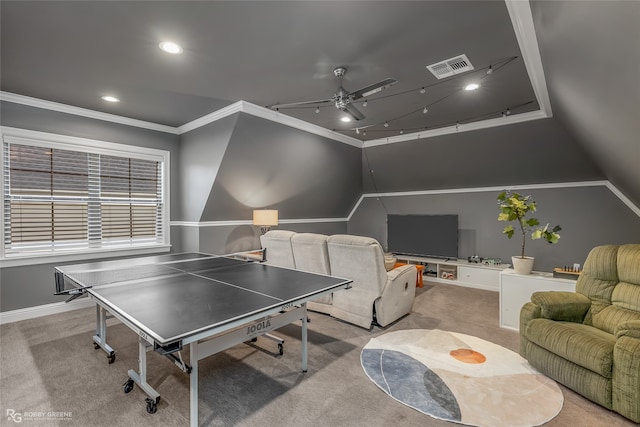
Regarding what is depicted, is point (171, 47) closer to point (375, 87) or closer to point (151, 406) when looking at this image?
point (375, 87)

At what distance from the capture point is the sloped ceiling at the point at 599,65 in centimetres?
146

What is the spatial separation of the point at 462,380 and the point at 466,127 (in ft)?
13.5

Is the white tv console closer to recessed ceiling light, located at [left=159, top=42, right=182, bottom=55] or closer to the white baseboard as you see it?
recessed ceiling light, located at [left=159, top=42, right=182, bottom=55]

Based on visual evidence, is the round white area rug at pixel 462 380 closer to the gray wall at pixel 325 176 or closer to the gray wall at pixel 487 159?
the gray wall at pixel 325 176

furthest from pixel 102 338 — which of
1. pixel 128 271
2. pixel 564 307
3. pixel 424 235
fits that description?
pixel 424 235

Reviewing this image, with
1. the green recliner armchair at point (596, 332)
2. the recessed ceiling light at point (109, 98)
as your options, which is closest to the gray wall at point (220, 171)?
the recessed ceiling light at point (109, 98)

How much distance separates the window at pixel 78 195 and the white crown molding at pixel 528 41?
518 cm

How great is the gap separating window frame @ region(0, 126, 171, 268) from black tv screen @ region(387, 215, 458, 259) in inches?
184

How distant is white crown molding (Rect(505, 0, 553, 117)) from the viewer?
7.20ft

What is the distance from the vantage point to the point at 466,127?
510 cm

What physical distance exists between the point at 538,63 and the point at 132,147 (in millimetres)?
5602

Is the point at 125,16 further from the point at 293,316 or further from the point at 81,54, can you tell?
the point at 293,316

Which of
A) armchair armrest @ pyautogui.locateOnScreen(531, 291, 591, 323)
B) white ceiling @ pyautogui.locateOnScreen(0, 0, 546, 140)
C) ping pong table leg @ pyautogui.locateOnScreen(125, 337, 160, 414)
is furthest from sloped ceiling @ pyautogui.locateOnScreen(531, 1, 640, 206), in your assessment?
ping pong table leg @ pyautogui.locateOnScreen(125, 337, 160, 414)
